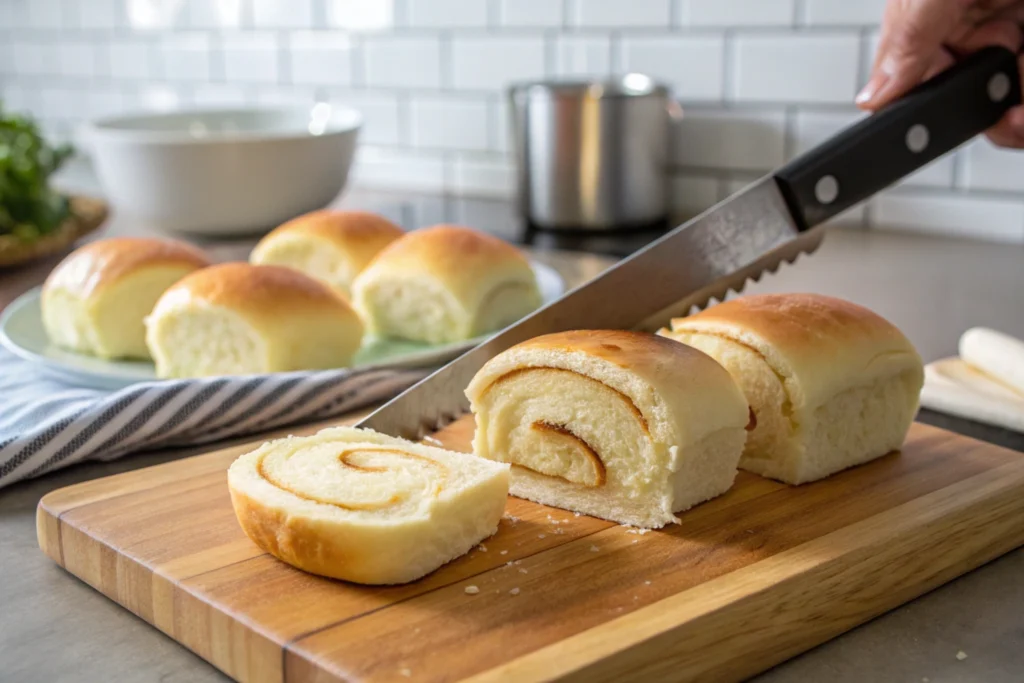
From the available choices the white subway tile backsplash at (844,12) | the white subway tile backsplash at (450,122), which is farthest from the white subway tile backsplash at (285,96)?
the white subway tile backsplash at (844,12)

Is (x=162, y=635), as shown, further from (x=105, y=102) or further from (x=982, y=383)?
(x=105, y=102)

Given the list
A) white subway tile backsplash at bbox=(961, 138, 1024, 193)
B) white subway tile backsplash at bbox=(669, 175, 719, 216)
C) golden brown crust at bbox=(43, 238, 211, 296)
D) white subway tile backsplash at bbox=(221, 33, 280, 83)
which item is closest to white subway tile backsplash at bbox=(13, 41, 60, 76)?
white subway tile backsplash at bbox=(221, 33, 280, 83)

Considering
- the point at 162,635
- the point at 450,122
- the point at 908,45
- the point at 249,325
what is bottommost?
the point at 162,635

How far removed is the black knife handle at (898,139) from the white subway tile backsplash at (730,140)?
1.11m

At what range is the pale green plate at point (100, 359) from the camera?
1.50m

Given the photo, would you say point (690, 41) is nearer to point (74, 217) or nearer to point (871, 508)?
point (74, 217)

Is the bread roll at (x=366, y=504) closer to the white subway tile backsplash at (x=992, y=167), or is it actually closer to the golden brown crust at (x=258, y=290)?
the golden brown crust at (x=258, y=290)

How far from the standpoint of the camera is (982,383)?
142 cm

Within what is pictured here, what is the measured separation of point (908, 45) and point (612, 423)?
75 centimetres

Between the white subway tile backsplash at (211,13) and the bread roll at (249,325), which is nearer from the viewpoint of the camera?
the bread roll at (249,325)

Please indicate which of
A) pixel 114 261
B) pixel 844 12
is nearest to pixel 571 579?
pixel 114 261

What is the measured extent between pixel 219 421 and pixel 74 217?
53.9 inches

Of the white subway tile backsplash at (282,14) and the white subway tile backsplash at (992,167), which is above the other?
the white subway tile backsplash at (282,14)

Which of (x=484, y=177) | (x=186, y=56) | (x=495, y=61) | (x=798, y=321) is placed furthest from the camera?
(x=186, y=56)
